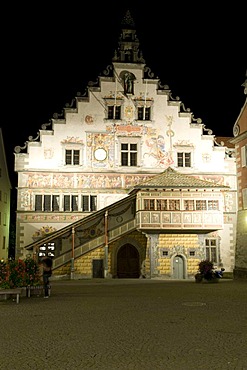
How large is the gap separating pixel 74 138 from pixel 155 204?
8051 millimetres

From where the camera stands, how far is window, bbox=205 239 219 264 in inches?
1307

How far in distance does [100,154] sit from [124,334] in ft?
80.5

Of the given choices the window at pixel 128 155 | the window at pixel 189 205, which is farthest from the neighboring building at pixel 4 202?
the window at pixel 189 205

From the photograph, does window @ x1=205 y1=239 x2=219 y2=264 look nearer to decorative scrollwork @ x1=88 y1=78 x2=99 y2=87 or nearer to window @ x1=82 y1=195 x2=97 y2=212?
window @ x1=82 y1=195 x2=97 y2=212

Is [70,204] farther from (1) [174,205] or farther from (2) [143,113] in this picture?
(2) [143,113]

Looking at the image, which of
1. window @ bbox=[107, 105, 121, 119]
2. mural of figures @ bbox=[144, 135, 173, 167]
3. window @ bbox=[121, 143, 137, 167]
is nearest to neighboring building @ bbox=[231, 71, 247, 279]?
mural of figures @ bbox=[144, 135, 173, 167]

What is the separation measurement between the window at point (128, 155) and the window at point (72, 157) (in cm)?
333

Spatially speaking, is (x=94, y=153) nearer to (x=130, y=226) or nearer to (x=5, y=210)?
(x=130, y=226)

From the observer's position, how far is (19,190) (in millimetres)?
32062

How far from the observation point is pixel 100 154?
3328 cm

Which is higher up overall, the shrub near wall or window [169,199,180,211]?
window [169,199,180,211]

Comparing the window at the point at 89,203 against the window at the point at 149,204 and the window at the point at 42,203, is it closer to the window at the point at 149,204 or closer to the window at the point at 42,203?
the window at the point at 42,203

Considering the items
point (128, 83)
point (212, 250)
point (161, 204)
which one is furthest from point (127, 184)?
point (212, 250)

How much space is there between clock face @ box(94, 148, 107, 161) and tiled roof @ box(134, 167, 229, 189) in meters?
4.22
